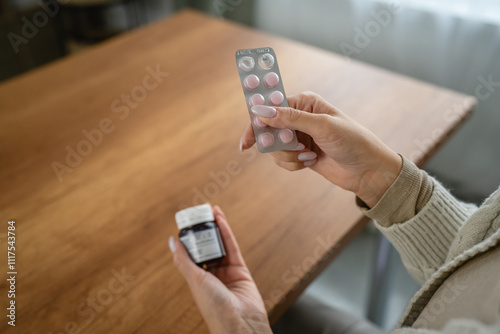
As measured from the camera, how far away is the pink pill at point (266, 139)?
0.59m

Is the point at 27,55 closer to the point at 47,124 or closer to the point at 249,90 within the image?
the point at 47,124

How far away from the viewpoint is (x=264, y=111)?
1.89ft

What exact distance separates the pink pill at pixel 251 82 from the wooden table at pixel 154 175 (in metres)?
0.22

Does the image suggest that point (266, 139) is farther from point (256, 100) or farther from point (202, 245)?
point (202, 245)

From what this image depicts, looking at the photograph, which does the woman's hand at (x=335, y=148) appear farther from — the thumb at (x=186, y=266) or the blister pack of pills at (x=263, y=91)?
the thumb at (x=186, y=266)

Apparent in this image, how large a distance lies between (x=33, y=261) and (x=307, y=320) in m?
0.48

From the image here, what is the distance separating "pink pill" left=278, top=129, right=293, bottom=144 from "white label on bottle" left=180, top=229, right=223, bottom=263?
0.54 ft

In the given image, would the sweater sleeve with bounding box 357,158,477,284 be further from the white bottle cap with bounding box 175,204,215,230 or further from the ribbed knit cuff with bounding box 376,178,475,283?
the white bottle cap with bounding box 175,204,215,230

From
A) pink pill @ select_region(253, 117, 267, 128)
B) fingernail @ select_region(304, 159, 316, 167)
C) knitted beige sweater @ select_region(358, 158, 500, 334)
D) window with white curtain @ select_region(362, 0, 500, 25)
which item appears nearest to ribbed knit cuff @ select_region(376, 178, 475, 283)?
knitted beige sweater @ select_region(358, 158, 500, 334)

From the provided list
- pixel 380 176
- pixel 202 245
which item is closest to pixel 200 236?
pixel 202 245

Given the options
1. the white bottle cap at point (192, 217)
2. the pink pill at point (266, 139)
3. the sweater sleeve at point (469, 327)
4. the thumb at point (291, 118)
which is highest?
the thumb at point (291, 118)

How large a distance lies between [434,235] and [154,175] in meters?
0.47

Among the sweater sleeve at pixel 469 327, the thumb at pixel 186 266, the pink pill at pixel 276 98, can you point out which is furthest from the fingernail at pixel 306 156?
the sweater sleeve at pixel 469 327

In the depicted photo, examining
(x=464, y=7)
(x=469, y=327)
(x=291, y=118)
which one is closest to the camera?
(x=469, y=327)
